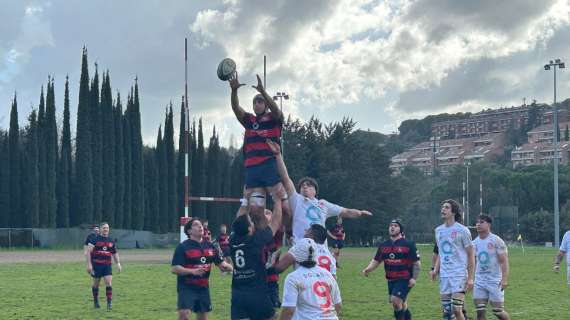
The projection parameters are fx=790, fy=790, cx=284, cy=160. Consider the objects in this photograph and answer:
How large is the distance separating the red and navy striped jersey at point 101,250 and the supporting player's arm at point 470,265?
10539mm

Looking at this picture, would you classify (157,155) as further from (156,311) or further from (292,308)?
(292,308)

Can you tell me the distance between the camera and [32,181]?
66.2 meters

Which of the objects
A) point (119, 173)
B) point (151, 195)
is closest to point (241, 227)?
point (119, 173)

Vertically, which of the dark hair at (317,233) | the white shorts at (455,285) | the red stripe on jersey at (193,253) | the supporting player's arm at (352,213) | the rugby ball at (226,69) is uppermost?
the rugby ball at (226,69)

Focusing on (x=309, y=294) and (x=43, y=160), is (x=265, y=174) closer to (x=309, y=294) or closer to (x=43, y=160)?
(x=309, y=294)

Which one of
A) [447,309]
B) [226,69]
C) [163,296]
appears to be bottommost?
[163,296]

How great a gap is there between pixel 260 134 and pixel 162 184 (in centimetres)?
6964

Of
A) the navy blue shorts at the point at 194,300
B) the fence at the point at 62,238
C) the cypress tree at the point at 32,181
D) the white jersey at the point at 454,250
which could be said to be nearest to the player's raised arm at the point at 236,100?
the navy blue shorts at the point at 194,300

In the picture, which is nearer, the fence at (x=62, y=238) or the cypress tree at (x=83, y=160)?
the fence at (x=62, y=238)

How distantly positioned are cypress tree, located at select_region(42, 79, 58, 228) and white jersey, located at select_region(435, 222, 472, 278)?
57000 mm

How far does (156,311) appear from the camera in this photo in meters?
19.3

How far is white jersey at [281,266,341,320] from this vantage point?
26.6 ft

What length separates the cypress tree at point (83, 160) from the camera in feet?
229

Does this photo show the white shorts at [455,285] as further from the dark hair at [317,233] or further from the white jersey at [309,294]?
the white jersey at [309,294]
